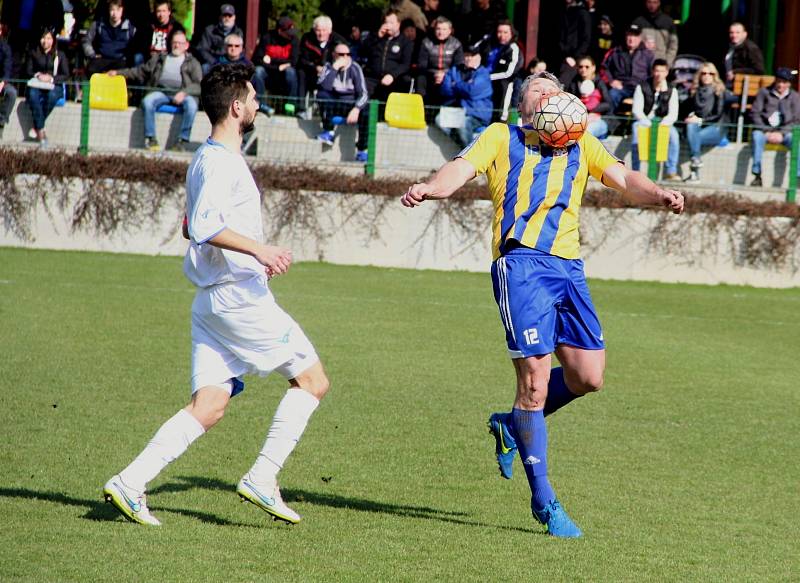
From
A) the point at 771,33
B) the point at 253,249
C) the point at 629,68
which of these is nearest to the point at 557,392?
the point at 253,249

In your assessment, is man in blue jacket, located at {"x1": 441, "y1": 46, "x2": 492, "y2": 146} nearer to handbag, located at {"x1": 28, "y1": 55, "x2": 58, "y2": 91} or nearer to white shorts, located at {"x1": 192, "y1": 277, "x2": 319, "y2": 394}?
handbag, located at {"x1": 28, "y1": 55, "x2": 58, "y2": 91}

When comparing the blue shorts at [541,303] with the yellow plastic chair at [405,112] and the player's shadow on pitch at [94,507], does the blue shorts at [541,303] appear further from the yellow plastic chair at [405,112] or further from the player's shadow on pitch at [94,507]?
the yellow plastic chair at [405,112]

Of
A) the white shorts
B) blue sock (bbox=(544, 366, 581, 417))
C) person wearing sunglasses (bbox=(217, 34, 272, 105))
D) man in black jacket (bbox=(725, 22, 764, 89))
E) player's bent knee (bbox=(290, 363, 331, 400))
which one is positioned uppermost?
man in black jacket (bbox=(725, 22, 764, 89))

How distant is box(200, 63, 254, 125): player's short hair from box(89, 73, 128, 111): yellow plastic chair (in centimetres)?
1358

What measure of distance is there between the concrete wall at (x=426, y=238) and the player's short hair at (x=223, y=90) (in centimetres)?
1189

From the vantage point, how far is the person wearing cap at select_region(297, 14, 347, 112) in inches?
737

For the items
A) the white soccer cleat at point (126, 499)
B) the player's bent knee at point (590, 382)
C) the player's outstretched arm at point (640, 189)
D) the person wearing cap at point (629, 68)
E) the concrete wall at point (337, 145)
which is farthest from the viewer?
the person wearing cap at point (629, 68)

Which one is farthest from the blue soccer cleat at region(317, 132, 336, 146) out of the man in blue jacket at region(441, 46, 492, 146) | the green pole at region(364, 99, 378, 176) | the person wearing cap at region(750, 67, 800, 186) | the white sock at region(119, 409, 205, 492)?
the white sock at region(119, 409, 205, 492)

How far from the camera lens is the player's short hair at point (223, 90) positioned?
5.18 meters

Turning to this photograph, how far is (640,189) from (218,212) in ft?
6.36

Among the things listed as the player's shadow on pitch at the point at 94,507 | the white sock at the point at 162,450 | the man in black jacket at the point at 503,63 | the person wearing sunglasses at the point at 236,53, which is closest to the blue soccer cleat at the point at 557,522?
the player's shadow on pitch at the point at 94,507

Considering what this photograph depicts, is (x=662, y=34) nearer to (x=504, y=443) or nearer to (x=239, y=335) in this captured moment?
(x=504, y=443)

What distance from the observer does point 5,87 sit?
58.7 ft

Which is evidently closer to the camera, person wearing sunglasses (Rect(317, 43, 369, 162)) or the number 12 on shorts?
the number 12 on shorts
